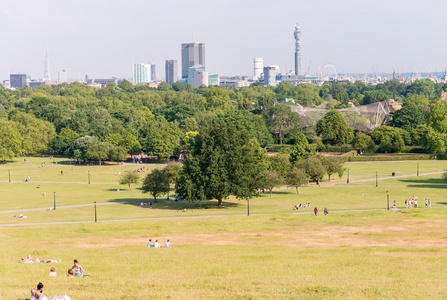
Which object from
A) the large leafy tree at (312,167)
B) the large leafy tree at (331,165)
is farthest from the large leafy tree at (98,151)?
the large leafy tree at (331,165)

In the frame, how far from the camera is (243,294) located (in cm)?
2550

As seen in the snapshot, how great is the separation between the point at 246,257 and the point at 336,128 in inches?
4115

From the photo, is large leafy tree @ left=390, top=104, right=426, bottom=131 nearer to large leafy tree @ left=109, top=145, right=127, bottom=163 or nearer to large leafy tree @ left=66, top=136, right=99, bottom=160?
large leafy tree @ left=109, top=145, right=127, bottom=163

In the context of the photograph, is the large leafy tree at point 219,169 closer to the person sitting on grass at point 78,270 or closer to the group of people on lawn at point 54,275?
the group of people on lawn at point 54,275

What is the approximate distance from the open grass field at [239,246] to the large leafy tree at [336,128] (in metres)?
50.0

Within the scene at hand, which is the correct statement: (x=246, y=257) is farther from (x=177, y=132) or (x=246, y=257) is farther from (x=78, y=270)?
(x=177, y=132)

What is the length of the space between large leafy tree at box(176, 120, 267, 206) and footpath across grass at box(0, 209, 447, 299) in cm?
1142

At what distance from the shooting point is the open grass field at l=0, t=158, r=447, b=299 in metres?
26.7

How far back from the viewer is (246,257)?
119ft

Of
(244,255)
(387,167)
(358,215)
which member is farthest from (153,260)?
(387,167)

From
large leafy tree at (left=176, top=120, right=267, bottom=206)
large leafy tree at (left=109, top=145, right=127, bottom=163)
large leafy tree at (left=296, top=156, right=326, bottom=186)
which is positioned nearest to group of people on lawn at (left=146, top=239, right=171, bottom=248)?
large leafy tree at (left=176, top=120, right=267, bottom=206)

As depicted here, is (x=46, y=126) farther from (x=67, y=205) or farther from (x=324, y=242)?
(x=324, y=242)

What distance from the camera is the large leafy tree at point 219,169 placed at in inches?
2697

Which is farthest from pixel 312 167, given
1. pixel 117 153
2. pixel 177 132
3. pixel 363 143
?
pixel 177 132
